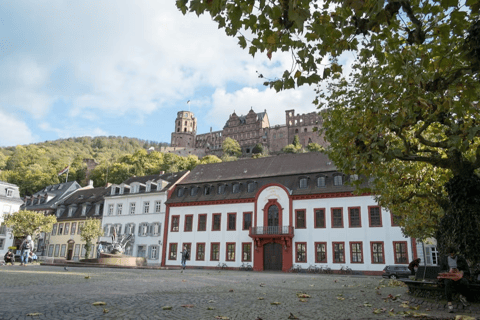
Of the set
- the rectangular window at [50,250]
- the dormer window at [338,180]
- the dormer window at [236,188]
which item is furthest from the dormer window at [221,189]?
the rectangular window at [50,250]

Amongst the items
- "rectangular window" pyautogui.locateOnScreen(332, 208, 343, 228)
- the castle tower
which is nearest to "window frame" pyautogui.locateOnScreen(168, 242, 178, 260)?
"rectangular window" pyautogui.locateOnScreen(332, 208, 343, 228)

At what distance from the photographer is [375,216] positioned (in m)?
31.6

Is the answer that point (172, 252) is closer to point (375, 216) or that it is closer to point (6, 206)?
point (375, 216)

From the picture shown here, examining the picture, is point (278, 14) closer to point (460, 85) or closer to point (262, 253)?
point (460, 85)

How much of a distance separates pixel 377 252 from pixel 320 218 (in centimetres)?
559

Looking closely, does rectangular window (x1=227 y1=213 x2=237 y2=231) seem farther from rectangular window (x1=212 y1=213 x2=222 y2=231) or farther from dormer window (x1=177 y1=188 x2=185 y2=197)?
dormer window (x1=177 y1=188 x2=185 y2=197)

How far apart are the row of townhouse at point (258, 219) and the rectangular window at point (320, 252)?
88mm

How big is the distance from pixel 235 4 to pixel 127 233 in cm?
4191

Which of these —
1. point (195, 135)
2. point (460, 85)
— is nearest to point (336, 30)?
point (460, 85)

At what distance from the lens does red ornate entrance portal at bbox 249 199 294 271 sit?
33.8 meters

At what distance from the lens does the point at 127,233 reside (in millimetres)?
43219

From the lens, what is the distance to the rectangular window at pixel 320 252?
3265 centimetres

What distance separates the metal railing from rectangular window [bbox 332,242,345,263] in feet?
13.5

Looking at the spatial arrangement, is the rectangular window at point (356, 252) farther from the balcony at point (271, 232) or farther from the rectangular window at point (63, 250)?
the rectangular window at point (63, 250)
